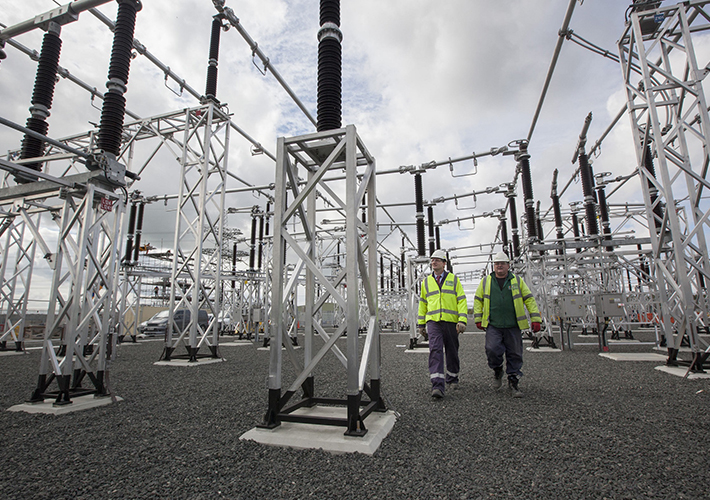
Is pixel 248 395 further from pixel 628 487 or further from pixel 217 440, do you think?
pixel 628 487

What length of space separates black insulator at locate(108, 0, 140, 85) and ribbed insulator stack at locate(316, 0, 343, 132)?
9.51 ft

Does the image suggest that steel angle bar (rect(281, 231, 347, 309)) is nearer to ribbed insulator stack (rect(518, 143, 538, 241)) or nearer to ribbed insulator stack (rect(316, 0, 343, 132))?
ribbed insulator stack (rect(316, 0, 343, 132))

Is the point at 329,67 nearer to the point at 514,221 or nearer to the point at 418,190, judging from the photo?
the point at 418,190

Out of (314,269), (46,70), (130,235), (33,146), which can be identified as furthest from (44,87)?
(130,235)

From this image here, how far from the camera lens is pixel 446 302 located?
5129mm

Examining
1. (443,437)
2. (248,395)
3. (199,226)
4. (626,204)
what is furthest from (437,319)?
(626,204)

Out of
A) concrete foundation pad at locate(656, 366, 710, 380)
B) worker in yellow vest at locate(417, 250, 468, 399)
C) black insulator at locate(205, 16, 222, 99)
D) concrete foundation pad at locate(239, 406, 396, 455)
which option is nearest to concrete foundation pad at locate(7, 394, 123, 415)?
concrete foundation pad at locate(239, 406, 396, 455)

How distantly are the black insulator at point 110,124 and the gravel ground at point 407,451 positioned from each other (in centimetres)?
333

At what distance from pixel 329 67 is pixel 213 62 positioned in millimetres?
6628

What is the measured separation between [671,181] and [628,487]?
6.29 meters

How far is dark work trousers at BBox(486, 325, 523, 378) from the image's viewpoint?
4973mm

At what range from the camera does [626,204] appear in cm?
2019

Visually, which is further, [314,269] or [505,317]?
[505,317]

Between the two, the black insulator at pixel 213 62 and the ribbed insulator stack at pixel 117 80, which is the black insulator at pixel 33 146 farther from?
the black insulator at pixel 213 62
